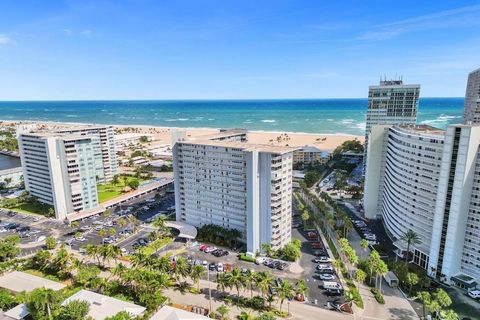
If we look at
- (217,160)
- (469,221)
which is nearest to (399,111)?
(469,221)

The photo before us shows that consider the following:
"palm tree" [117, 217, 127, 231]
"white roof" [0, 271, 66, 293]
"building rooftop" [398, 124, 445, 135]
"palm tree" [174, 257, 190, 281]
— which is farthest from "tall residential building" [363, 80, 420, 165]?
"white roof" [0, 271, 66, 293]

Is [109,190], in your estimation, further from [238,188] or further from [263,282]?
[263,282]

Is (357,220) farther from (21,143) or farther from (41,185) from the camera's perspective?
(21,143)

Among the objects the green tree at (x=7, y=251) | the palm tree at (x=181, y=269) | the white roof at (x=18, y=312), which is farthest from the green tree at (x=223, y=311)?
the green tree at (x=7, y=251)

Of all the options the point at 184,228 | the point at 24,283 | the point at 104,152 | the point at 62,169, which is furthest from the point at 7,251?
the point at 104,152

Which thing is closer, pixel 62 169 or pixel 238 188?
pixel 238 188

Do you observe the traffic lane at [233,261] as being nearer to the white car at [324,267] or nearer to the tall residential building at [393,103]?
the white car at [324,267]
